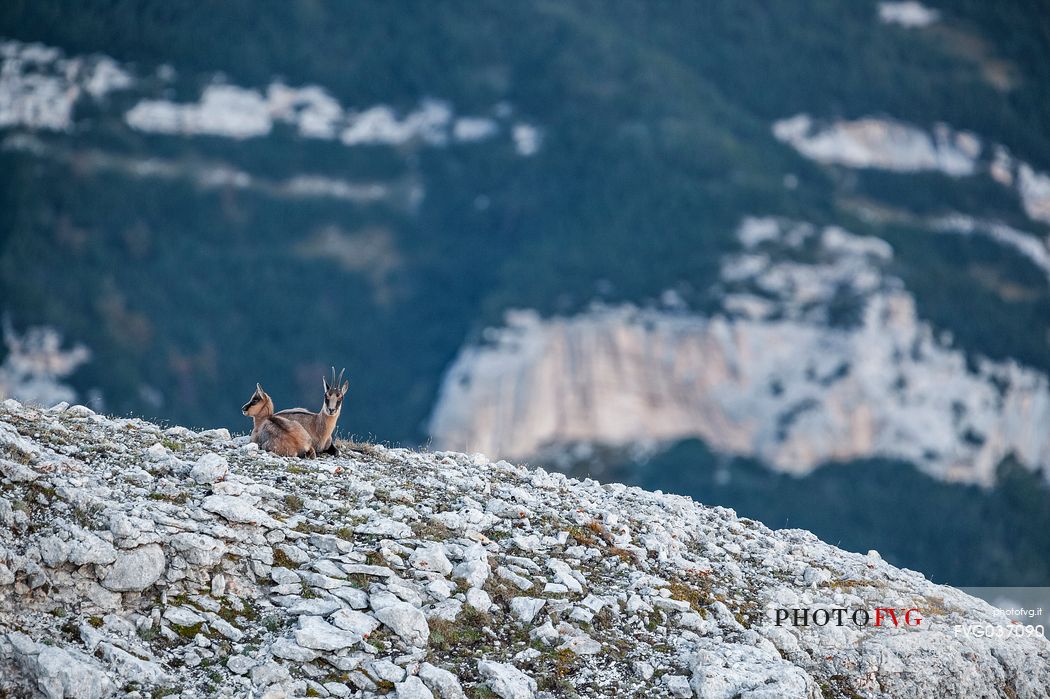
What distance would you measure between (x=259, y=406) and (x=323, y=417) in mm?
1212

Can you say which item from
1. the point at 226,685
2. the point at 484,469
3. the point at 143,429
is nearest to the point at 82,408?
the point at 143,429

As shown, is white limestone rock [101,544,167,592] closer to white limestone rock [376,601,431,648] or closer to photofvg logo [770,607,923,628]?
white limestone rock [376,601,431,648]

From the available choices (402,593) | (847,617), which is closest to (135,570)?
(402,593)

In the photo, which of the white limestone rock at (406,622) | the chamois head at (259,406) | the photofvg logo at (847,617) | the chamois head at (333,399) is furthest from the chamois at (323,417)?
the photofvg logo at (847,617)

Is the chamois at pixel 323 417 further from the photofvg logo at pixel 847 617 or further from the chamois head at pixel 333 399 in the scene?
the photofvg logo at pixel 847 617

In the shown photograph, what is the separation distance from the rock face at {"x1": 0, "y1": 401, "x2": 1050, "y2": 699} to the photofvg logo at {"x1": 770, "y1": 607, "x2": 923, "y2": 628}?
0.09 m

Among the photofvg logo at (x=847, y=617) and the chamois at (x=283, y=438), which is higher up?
the chamois at (x=283, y=438)

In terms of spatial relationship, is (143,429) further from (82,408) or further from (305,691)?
(305,691)

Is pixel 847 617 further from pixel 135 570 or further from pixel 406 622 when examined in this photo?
pixel 135 570

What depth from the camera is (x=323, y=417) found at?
3203cm

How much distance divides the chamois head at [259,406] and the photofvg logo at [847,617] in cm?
1065

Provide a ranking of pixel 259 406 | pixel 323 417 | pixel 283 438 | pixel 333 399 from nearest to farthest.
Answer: pixel 283 438
pixel 259 406
pixel 323 417
pixel 333 399

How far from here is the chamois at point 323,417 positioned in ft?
103

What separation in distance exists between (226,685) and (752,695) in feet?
24.2
